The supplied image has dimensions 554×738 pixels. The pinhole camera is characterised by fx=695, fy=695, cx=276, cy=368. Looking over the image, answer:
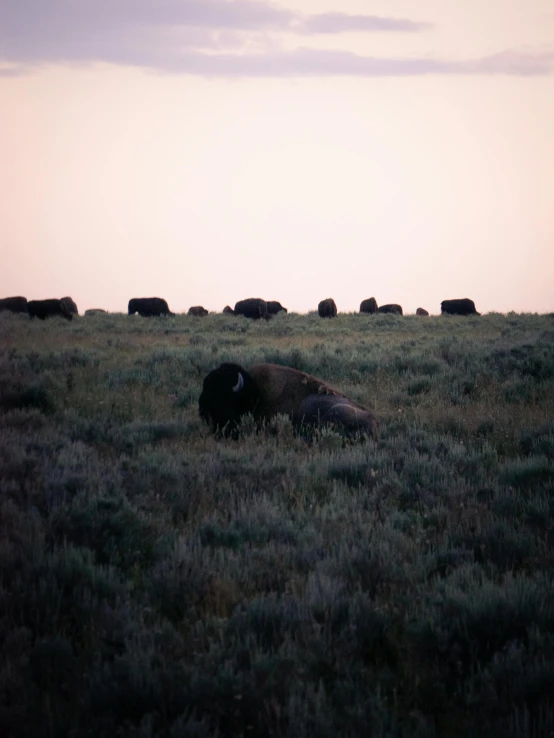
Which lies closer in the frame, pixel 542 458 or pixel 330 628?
pixel 330 628

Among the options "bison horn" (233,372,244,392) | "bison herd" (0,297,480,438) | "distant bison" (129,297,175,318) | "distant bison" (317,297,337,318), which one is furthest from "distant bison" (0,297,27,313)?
"bison horn" (233,372,244,392)

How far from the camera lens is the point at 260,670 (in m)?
3.27

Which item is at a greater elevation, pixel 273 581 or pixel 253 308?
pixel 253 308

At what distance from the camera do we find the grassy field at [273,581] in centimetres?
306

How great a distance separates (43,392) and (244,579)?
7.19 meters

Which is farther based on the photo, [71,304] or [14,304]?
[71,304]

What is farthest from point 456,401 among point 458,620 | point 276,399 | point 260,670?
point 260,670

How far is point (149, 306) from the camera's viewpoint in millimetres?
51156

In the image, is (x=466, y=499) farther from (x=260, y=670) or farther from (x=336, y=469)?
(x=260, y=670)

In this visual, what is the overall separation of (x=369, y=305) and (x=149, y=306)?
2179cm

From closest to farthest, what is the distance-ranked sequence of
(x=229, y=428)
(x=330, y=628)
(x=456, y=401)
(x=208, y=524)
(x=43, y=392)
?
→ (x=330, y=628)
(x=208, y=524)
(x=229, y=428)
(x=43, y=392)
(x=456, y=401)

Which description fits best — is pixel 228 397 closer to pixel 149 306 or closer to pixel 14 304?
pixel 149 306

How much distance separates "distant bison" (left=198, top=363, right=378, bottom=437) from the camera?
29.1 ft

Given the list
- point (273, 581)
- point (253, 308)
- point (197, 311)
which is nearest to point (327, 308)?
point (253, 308)
